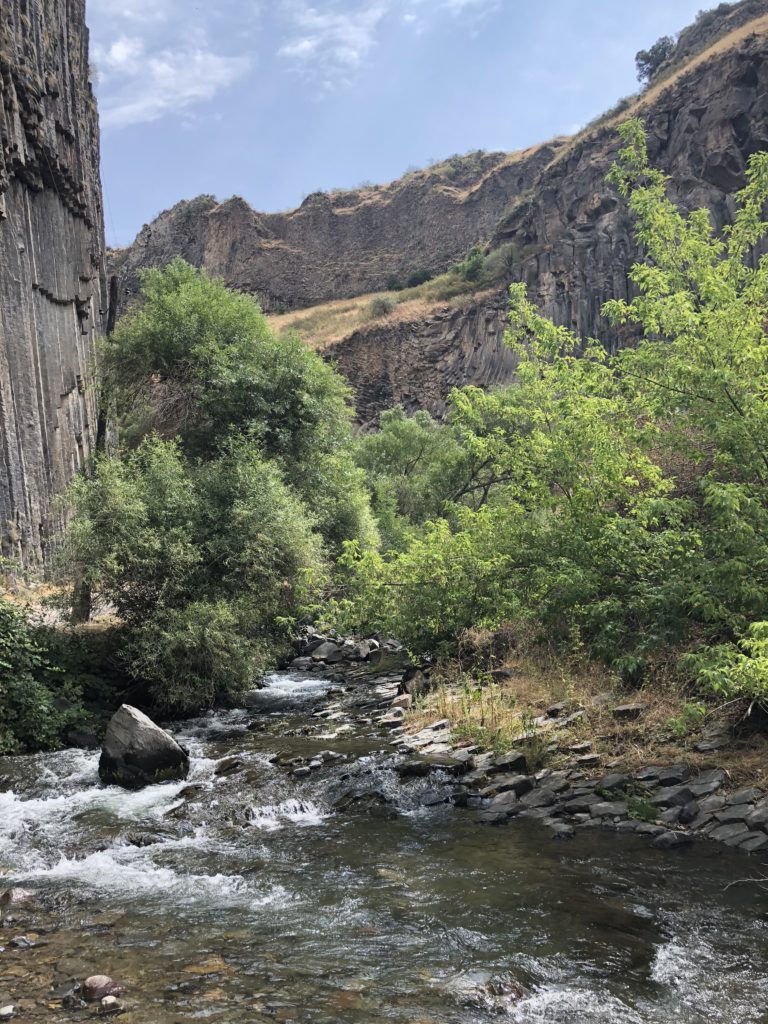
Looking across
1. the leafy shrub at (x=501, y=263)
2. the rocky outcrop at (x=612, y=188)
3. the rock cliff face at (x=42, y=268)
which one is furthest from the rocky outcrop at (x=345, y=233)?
the rock cliff face at (x=42, y=268)

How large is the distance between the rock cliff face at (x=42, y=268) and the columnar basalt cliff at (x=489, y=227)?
76.2 ft

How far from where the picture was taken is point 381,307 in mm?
75000

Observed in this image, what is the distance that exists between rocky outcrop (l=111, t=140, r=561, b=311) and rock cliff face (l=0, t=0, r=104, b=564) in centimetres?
6229

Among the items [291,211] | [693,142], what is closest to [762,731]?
[693,142]

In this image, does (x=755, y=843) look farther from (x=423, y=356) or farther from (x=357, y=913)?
(x=423, y=356)

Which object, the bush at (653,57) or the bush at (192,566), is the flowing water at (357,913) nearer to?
the bush at (192,566)

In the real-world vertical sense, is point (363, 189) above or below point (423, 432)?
above

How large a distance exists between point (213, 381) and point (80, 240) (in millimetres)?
11499

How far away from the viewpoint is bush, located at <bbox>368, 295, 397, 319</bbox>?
74750mm

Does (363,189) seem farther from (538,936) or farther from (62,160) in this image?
(538,936)

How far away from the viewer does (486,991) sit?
191 inches

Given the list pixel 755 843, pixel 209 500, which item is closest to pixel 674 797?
pixel 755 843

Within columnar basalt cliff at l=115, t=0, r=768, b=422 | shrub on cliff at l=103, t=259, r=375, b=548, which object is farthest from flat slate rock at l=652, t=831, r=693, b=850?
columnar basalt cliff at l=115, t=0, r=768, b=422

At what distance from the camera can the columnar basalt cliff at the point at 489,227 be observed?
50.0 metres
